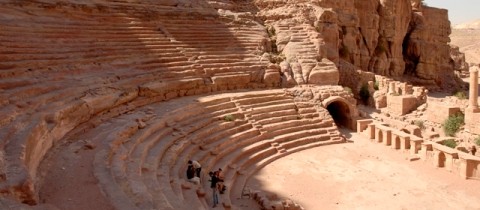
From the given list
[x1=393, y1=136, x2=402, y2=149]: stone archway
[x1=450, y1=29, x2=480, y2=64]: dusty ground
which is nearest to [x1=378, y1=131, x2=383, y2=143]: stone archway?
[x1=393, y1=136, x2=402, y2=149]: stone archway

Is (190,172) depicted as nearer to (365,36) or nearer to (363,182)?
(363,182)

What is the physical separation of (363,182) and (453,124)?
7.01m

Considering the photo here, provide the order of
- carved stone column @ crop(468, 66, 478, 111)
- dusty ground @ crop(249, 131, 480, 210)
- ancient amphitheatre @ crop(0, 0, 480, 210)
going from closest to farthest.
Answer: ancient amphitheatre @ crop(0, 0, 480, 210) → dusty ground @ crop(249, 131, 480, 210) → carved stone column @ crop(468, 66, 478, 111)

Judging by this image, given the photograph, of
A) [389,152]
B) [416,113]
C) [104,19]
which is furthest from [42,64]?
[416,113]

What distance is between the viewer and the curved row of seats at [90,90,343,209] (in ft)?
23.6

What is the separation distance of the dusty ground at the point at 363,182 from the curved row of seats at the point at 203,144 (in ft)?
2.49

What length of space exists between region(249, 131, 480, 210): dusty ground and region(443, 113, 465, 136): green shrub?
3543mm

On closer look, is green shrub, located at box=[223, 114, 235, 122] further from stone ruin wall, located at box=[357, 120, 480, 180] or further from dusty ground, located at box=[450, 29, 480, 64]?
dusty ground, located at box=[450, 29, 480, 64]

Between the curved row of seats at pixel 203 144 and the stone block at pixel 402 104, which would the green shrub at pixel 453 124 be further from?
the curved row of seats at pixel 203 144

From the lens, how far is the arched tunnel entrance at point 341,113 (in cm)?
1786

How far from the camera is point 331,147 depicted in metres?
15.1

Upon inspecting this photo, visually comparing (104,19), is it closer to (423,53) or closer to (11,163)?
(11,163)

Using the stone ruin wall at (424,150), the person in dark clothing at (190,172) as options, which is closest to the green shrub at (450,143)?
the stone ruin wall at (424,150)

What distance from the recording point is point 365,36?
91.6 feet
